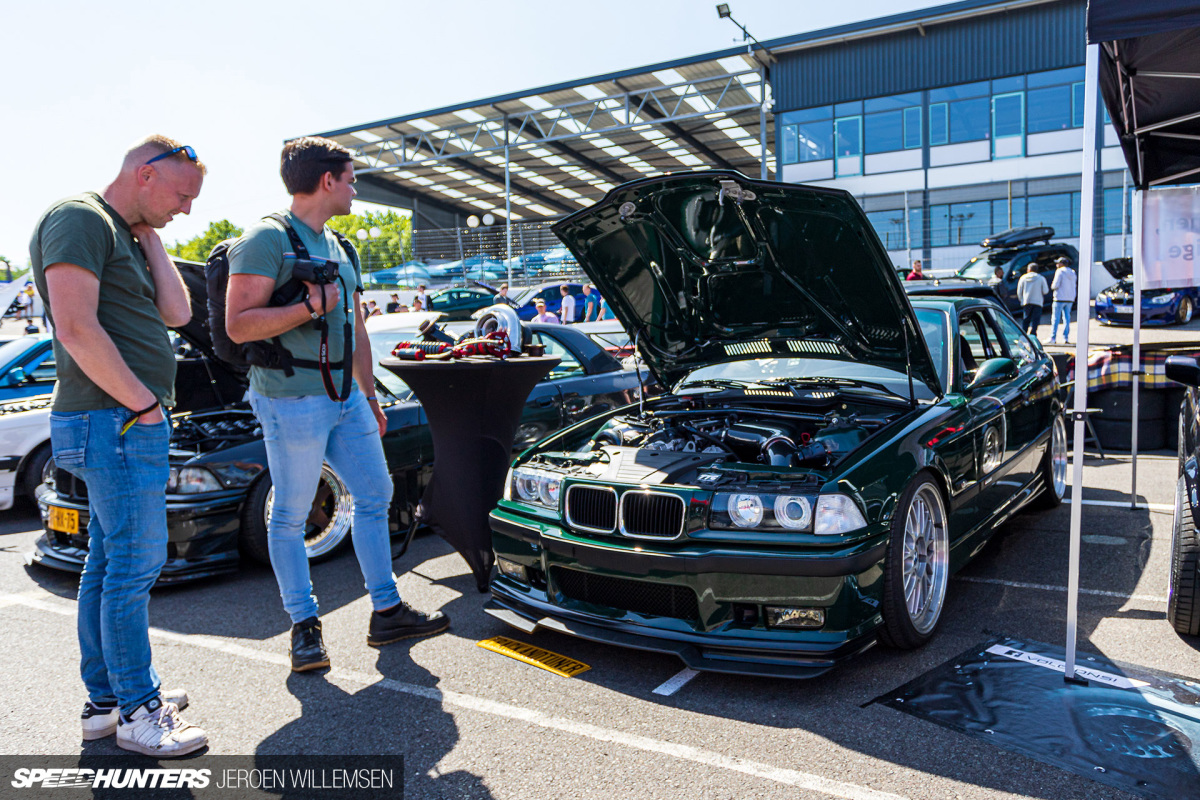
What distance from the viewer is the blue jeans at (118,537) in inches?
96.9

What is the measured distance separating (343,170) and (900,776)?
9.42 feet

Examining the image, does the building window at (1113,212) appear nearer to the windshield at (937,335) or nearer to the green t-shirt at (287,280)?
the windshield at (937,335)

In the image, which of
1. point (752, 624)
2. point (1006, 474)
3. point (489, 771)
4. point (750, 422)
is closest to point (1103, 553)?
point (1006, 474)

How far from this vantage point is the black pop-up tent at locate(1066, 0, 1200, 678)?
2732mm

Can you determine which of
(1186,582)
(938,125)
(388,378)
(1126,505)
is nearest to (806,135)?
(938,125)

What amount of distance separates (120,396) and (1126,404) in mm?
7608

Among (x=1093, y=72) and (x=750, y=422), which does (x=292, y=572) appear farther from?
(x=1093, y=72)

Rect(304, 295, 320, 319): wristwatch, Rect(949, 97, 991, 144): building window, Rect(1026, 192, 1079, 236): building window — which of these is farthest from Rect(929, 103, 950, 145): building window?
Rect(304, 295, 320, 319): wristwatch

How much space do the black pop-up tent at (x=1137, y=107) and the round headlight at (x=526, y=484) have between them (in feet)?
6.69

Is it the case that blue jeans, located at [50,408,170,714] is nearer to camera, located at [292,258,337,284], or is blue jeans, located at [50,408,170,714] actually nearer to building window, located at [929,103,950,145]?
camera, located at [292,258,337,284]

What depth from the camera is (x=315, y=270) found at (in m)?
3.05

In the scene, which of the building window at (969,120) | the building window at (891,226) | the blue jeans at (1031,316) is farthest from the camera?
the building window at (969,120)

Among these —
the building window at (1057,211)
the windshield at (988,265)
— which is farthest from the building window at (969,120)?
the windshield at (988,265)

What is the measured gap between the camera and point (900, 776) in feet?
7.73
